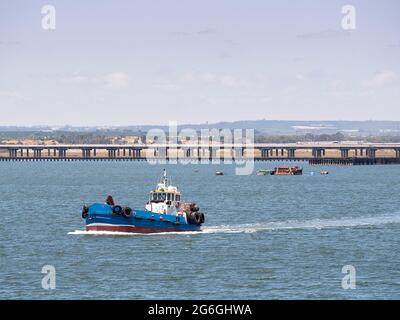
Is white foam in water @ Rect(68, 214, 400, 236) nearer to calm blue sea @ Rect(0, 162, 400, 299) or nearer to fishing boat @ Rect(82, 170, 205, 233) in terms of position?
calm blue sea @ Rect(0, 162, 400, 299)

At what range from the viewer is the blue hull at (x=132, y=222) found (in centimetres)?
7850

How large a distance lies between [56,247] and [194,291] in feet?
76.4

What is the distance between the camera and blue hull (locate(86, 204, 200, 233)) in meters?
78.5

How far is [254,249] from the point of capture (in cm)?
7269

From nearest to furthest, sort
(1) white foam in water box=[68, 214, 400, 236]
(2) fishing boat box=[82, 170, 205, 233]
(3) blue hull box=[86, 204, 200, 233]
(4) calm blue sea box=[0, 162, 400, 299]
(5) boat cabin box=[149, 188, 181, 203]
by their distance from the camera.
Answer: (4) calm blue sea box=[0, 162, 400, 299] → (2) fishing boat box=[82, 170, 205, 233] → (3) blue hull box=[86, 204, 200, 233] → (5) boat cabin box=[149, 188, 181, 203] → (1) white foam in water box=[68, 214, 400, 236]

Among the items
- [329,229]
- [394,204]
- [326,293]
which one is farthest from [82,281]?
[394,204]

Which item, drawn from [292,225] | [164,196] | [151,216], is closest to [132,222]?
[151,216]

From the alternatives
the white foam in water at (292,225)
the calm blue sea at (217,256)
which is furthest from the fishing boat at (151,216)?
the calm blue sea at (217,256)

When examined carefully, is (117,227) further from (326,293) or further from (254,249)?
(326,293)

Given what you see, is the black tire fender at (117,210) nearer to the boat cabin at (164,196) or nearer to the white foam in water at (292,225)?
the white foam in water at (292,225)

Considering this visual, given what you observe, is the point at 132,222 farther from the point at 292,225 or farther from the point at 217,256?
the point at 292,225

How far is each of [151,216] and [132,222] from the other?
5.29 ft

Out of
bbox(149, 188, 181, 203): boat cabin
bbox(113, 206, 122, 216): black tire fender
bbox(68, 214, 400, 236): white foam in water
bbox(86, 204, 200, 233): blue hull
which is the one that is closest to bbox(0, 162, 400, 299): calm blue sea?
bbox(68, 214, 400, 236): white foam in water

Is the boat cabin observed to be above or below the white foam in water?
above
